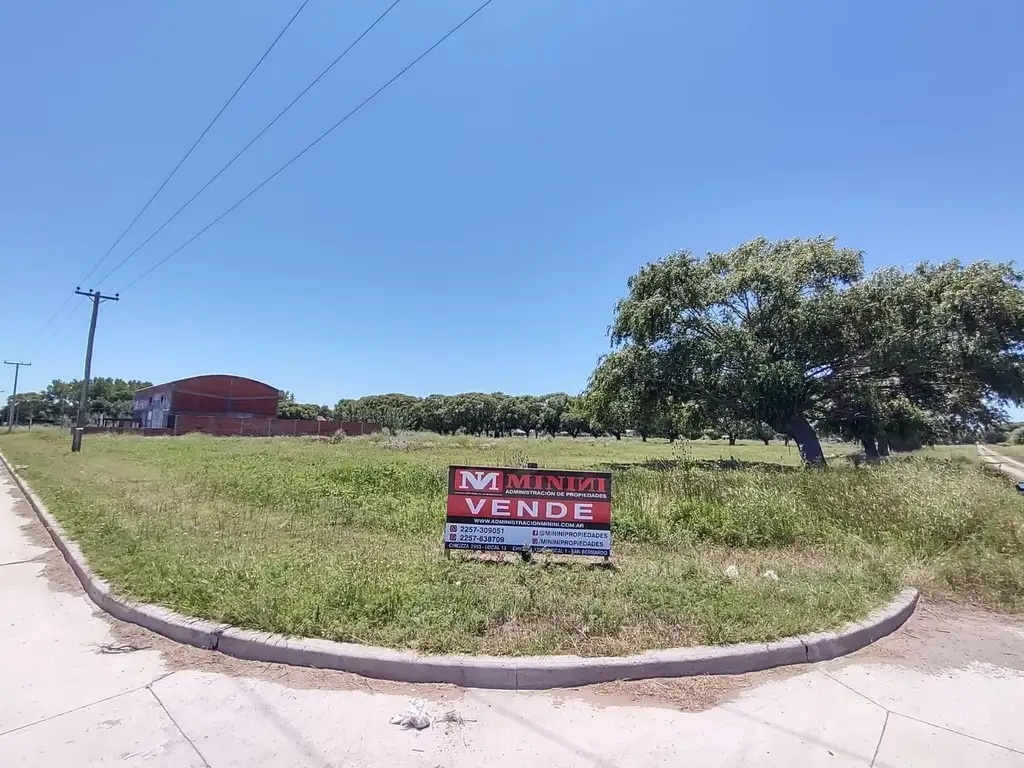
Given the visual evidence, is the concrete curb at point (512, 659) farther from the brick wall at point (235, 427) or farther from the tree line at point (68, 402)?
the tree line at point (68, 402)

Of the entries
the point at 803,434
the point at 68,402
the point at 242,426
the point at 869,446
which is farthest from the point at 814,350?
the point at 68,402

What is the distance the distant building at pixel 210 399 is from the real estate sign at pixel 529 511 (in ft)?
196

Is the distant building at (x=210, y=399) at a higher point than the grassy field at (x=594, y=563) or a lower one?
higher

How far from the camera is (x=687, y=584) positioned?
17.8ft

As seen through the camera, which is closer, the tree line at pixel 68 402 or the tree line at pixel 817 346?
the tree line at pixel 817 346

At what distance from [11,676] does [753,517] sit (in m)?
8.30

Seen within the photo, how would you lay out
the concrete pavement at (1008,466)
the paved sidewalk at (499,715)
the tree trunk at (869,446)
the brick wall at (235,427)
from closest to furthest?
the paved sidewalk at (499,715), the concrete pavement at (1008,466), the tree trunk at (869,446), the brick wall at (235,427)

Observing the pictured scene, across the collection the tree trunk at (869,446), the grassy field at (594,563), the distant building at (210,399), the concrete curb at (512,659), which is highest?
the distant building at (210,399)

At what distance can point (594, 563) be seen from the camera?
265 inches

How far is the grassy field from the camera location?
4.43 meters

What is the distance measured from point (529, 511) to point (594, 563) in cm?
102

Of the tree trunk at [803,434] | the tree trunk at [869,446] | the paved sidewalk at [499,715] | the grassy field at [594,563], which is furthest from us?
the tree trunk at [869,446]

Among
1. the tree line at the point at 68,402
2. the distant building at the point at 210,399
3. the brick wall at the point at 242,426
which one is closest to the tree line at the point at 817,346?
the brick wall at the point at 242,426

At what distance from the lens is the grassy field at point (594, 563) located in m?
4.43
